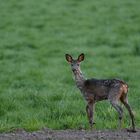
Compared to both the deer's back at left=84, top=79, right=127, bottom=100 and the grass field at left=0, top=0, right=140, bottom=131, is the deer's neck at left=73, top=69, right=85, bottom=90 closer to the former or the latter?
the deer's back at left=84, top=79, right=127, bottom=100

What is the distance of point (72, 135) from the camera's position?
960cm

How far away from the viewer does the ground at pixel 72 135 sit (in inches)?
364

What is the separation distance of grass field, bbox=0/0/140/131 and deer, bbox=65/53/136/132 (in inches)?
22.3

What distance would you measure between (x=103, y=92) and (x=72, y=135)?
3.49ft

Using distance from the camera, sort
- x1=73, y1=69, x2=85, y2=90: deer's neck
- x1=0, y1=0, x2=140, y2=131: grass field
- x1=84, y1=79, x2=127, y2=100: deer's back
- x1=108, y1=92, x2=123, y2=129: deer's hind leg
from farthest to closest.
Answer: x1=0, y1=0, x2=140, y2=131: grass field → x1=73, y1=69, x2=85, y2=90: deer's neck → x1=84, y1=79, x2=127, y2=100: deer's back → x1=108, y1=92, x2=123, y2=129: deer's hind leg

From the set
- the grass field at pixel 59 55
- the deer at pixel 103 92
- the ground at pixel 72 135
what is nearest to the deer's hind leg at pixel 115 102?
the deer at pixel 103 92

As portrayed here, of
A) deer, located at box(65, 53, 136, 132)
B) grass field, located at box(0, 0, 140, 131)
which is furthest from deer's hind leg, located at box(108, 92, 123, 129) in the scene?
grass field, located at box(0, 0, 140, 131)

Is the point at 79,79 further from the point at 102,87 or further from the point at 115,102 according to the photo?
the point at 115,102

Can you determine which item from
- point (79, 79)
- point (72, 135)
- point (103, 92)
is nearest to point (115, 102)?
point (103, 92)

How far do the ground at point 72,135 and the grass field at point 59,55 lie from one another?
25.6 inches

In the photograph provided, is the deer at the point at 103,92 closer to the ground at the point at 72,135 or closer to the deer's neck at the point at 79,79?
the deer's neck at the point at 79,79

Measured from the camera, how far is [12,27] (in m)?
22.7

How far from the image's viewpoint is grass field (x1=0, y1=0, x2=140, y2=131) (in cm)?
1198

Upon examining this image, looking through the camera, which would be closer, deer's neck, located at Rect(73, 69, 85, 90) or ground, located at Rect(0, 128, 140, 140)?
ground, located at Rect(0, 128, 140, 140)
